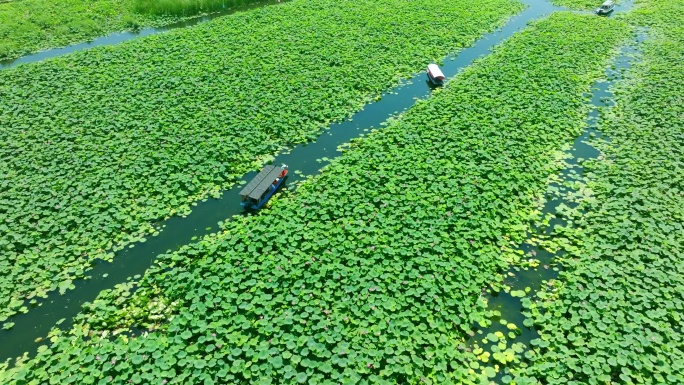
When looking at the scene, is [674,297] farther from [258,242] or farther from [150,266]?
[150,266]

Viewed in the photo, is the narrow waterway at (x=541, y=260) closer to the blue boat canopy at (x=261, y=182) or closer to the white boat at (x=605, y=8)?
the blue boat canopy at (x=261, y=182)

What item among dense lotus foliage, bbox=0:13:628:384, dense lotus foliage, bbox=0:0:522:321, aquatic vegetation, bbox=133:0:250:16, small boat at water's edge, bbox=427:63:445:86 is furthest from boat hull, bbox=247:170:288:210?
aquatic vegetation, bbox=133:0:250:16

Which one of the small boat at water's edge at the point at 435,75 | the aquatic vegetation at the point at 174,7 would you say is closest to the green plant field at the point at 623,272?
the small boat at water's edge at the point at 435,75

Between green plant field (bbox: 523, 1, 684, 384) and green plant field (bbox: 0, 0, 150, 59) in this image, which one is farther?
green plant field (bbox: 0, 0, 150, 59)

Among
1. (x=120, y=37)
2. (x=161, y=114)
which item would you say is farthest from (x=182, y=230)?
(x=120, y=37)

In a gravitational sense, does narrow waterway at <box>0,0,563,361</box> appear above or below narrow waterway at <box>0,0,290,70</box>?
below

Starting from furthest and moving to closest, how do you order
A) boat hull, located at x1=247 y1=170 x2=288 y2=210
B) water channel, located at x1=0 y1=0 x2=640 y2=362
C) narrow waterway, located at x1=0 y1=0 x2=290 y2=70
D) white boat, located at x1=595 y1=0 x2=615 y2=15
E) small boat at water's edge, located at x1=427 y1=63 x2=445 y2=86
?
white boat, located at x1=595 y1=0 x2=615 y2=15 → narrow waterway, located at x1=0 y1=0 x2=290 y2=70 → small boat at water's edge, located at x1=427 y1=63 x2=445 y2=86 → boat hull, located at x1=247 y1=170 x2=288 y2=210 → water channel, located at x1=0 y1=0 x2=640 y2=362

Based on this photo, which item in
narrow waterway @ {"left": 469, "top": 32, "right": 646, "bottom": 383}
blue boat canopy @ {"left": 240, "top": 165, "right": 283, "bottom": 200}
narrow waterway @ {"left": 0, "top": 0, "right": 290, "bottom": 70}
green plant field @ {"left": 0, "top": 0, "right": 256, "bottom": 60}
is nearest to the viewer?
narrow waterway @ {"left": 469, "top": 32, "right": 646, "bottom": 383}

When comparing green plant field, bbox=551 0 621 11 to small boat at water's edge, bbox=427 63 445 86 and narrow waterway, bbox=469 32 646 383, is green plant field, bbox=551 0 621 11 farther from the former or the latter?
small boat at water's edge, bbox=427 63 445 86
